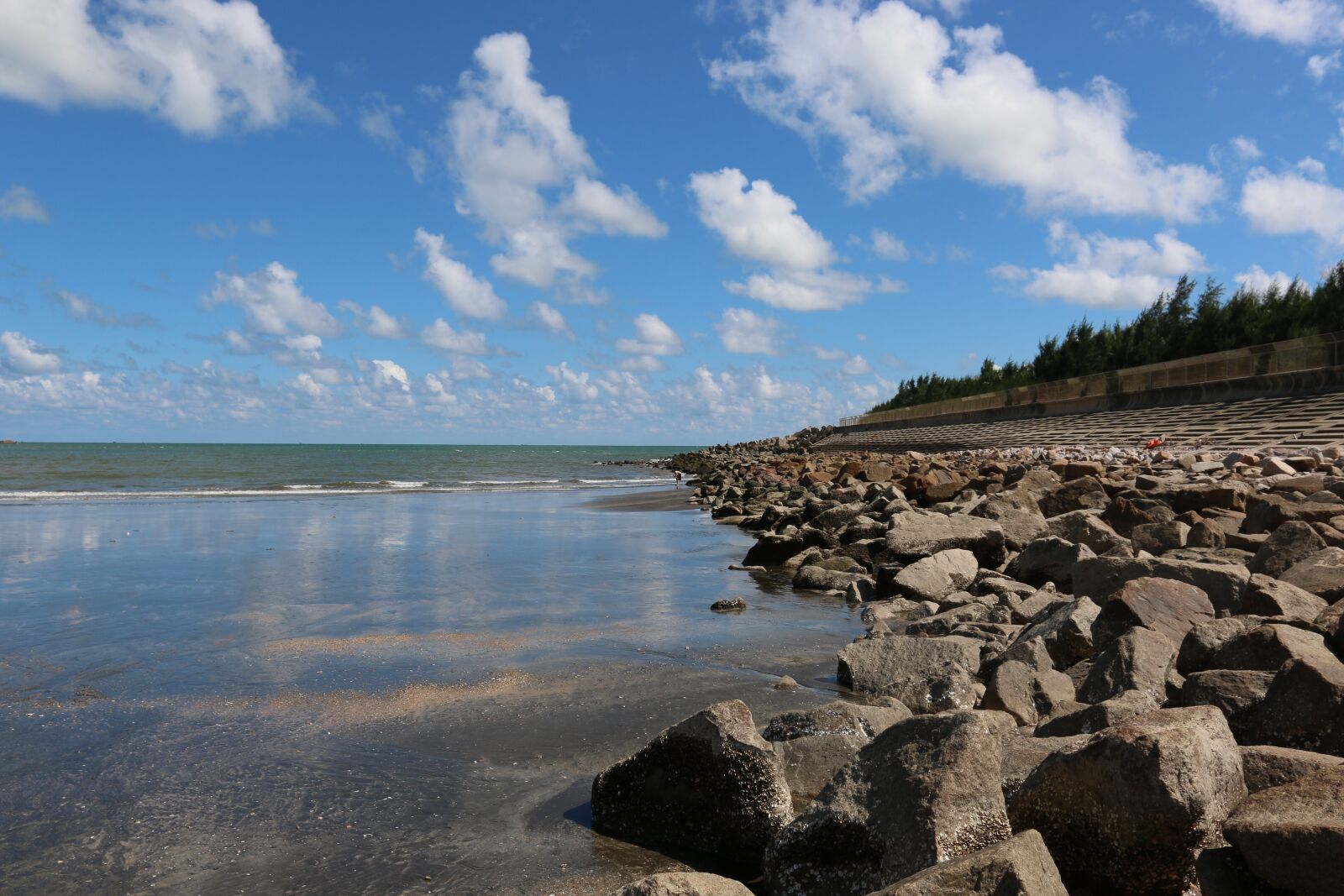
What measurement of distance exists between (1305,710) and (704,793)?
1.82m

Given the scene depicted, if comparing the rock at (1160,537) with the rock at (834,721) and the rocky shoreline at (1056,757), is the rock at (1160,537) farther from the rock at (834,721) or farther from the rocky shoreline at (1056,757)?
the rock at (834,721)

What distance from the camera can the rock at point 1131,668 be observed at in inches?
143

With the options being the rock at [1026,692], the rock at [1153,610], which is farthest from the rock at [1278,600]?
the rock at [1026,692]

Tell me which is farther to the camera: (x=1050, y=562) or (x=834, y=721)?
(x=1050, y=562)

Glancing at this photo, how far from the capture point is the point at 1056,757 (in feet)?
8.40

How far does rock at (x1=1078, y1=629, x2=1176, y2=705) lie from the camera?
11.9ft

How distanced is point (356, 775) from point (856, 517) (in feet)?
26.6

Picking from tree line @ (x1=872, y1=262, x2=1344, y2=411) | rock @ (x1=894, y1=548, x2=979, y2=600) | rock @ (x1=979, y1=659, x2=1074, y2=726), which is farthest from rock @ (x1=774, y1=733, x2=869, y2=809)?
tree line @ (x1=872, y1=262, x2=1344, y2=411)

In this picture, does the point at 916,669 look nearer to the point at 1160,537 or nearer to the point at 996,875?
the point at 996,875

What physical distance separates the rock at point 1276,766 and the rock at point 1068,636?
6.04 feet

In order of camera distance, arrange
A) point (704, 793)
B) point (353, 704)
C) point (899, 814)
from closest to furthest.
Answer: point (899, 814) < point (704, 793) < point (353, 704)

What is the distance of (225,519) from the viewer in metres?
16.0

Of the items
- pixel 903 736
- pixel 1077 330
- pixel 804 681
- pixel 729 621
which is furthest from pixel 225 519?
pixel 1077 330

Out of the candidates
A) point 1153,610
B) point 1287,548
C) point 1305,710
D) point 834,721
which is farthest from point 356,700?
point 1287,548
